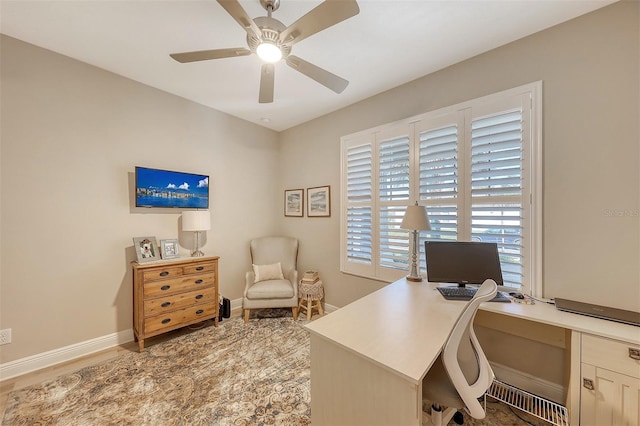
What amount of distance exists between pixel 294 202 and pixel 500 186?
2681 mm

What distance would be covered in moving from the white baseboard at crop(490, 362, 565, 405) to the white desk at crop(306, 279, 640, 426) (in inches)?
17.7

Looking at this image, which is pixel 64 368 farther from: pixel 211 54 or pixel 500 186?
pixel 500 186

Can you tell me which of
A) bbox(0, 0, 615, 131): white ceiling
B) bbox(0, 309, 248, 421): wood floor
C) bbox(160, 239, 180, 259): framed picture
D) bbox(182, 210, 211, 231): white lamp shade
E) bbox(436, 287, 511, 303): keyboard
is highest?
bbox(0, 0, 615, 131): white ceiling

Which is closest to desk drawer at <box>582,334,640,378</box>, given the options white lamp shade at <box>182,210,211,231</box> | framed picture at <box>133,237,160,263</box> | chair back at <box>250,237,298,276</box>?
chair back at <box>250,237,298,276</box>

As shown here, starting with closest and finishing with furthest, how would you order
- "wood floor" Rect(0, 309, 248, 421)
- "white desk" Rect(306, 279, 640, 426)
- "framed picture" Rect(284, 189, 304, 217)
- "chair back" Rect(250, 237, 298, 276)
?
"white desk" Rect(306, 279, 640, 426), "wood floor" Rect(0, 309, 248, 421), "chair back" Rect(250, 237, 298, 276), "framed picture" Rect(284, 189, 304, 217)

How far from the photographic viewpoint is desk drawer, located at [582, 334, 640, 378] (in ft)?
3.93

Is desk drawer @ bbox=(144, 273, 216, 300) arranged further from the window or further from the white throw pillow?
the window

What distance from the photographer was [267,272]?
11.1 feet

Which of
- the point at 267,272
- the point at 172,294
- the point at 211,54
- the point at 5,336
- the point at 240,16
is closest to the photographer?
the point at 240,16

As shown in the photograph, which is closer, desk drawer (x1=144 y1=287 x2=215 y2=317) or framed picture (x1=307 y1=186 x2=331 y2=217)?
desk drawer (x1=144 y1=287 x2=215 y2=317)

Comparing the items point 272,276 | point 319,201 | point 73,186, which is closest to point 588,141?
point 319,201

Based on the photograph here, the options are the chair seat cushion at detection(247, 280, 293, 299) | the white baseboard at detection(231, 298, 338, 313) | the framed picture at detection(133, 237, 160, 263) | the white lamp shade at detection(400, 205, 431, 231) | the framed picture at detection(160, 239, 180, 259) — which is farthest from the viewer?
the white baseboard at detection(231, 298, 338, 313)

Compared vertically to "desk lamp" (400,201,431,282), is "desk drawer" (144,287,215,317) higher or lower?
lower

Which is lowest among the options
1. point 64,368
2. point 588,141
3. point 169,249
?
point 64,368
